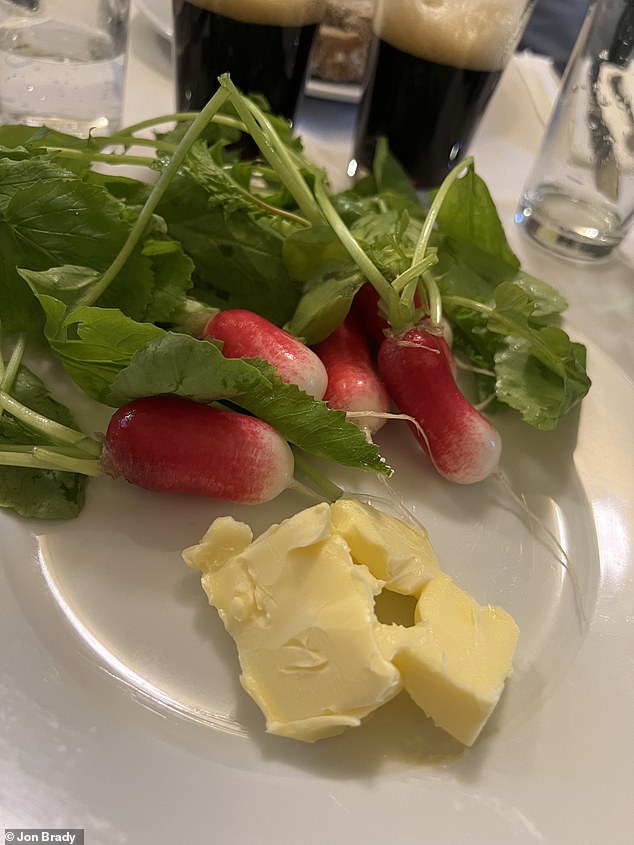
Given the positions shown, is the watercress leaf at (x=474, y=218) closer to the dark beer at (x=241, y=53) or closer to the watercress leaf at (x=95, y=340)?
the dark beer at (x=241, y=53)

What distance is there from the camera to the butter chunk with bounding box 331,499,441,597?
688 millimetres

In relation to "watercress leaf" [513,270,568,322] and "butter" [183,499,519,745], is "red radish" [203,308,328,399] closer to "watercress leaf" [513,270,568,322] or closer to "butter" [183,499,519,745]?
"butter" [183,499,519,745]

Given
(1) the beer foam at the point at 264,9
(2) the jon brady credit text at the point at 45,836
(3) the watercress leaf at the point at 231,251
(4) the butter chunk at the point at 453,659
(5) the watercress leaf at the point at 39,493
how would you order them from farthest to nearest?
(1) the beer foam at the point at 264,9, (3) the watercress leaf at the point at 231,251, (5) the watercress leaf at the point at 39,493, (4) the butter chunk at the point at 453,659, (2) the jon brady credit text at the point at 45,836

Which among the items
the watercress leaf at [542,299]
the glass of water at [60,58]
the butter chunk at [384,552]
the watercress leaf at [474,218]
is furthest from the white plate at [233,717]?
the glass of water at [60,58]

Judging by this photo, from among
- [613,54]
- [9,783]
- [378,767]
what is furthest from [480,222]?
[9,783]

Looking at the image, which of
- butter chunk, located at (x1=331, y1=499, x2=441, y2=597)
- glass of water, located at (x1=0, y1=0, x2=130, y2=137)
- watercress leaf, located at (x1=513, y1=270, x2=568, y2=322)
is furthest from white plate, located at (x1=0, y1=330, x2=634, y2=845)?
glass of water, located at (x1=0, y1=0, x2=130, y2=137)

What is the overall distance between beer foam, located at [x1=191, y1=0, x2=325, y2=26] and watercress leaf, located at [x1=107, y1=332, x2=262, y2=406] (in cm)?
72

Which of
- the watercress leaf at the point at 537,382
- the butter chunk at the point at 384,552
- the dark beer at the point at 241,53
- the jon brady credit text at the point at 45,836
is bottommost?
the jon brady credit text at the point at 45,836

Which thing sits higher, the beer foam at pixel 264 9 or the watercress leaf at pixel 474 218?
the beer foam at pixel 264 9

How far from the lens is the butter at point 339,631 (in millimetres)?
595

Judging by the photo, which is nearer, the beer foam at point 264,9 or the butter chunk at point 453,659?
the butter chunk at point 453,659

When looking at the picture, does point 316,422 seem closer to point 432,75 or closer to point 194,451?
point 194,451

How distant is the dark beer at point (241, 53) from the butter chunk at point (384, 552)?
34.0 inches

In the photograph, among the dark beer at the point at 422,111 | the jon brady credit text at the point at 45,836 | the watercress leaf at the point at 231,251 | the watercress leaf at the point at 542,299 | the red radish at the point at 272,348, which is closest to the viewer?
the jon brady credit text at the point at 45,836
